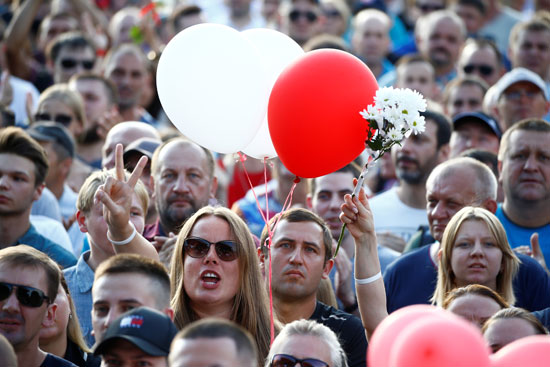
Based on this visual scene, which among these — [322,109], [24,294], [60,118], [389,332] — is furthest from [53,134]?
[389,332]

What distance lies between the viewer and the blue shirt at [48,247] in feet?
21.7

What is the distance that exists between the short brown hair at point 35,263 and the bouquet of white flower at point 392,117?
181cm

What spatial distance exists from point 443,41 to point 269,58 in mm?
5902

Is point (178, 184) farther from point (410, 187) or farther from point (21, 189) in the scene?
point (410, 187)

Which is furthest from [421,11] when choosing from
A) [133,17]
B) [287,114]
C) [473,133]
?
[287,114]

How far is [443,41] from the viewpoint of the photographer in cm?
1130

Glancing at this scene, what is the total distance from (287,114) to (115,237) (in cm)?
119

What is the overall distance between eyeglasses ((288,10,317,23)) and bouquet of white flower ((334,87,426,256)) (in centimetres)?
681

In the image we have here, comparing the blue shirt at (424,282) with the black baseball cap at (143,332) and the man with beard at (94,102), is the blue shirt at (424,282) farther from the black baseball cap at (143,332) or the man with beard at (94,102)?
the man with beard at (94,102)

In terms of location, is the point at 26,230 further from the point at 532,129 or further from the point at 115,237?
the point at 532,129

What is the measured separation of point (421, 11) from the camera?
13039 mm

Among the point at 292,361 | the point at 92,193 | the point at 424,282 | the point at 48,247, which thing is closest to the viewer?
the point at 292,361

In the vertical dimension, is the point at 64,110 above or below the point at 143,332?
above

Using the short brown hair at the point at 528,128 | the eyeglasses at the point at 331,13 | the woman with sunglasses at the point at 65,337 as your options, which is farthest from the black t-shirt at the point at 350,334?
the eyeglasses at the point at 331,13
